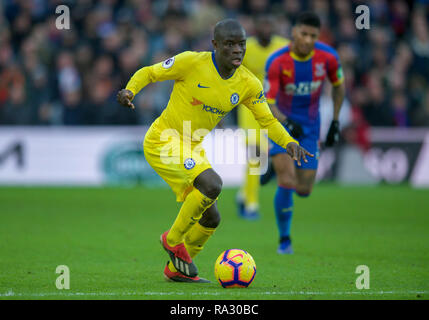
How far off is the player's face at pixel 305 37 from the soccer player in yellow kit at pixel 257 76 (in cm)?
233

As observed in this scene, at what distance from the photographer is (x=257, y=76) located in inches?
452

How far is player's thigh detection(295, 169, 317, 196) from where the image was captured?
9102 mm

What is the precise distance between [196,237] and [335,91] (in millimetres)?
3172

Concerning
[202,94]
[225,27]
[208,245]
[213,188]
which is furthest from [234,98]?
[208,245]

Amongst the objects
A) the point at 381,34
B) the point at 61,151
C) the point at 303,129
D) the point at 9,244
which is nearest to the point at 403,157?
the point at 381,34

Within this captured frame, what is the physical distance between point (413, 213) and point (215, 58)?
7.12 m

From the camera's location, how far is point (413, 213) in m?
12.9

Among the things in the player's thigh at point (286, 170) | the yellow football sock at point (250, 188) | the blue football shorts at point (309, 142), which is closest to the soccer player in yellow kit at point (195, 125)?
the player's thigh at point (286, 170)

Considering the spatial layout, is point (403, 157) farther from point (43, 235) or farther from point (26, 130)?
point (43, 235)

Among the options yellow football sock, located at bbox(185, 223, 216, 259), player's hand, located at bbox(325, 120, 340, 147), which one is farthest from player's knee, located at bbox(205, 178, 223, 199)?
player's hand, located at bbox(325, 120, 340, 147)

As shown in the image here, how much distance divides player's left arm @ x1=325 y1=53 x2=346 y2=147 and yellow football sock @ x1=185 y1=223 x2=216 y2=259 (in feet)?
8.86

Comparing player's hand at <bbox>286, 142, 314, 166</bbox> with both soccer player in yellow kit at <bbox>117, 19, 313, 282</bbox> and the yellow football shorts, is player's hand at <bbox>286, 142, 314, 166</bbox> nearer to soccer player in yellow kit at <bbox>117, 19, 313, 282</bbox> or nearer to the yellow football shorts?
soccer player in yellow kit at <bbox>117, 19, 313, 282</bbox>

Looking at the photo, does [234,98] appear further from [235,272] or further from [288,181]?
[288,181]

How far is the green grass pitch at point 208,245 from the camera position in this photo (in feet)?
20.7
